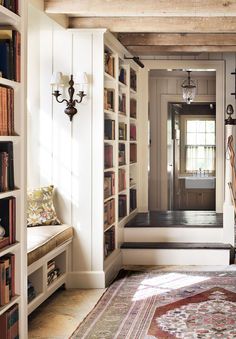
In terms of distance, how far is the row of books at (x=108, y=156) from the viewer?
6367 mm

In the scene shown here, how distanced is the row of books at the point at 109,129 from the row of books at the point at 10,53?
266 cm

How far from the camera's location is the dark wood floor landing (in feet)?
25.3

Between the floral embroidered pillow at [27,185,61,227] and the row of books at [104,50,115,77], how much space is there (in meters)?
1.51

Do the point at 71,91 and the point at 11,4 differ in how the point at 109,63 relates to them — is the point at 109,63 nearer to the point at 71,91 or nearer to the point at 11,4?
the point at 71,91

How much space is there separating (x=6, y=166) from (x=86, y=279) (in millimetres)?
2680

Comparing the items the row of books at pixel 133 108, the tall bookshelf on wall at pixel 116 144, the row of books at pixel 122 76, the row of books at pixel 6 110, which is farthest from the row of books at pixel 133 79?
the row of books at pixel 6 110

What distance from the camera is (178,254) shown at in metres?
7.13

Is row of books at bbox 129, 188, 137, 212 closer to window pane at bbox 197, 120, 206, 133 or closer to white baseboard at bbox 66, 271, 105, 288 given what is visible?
white baseboard at bbox 66, 271, 105, 288

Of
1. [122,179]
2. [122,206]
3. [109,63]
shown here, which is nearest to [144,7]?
[109,63]

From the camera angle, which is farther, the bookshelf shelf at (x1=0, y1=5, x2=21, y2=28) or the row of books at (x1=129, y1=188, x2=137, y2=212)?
the row of books at (x1=129, y1=188, x2=137, y2=212)

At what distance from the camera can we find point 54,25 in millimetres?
5852

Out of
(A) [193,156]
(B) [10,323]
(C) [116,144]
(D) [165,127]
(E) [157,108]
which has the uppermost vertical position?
(E) [157,108]

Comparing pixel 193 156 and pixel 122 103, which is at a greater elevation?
pixel 122 103

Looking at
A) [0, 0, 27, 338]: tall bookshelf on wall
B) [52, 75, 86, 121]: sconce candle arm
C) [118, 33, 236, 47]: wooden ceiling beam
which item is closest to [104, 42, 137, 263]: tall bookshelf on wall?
[118, 33, 236, 47]: wooden ceiling beam
